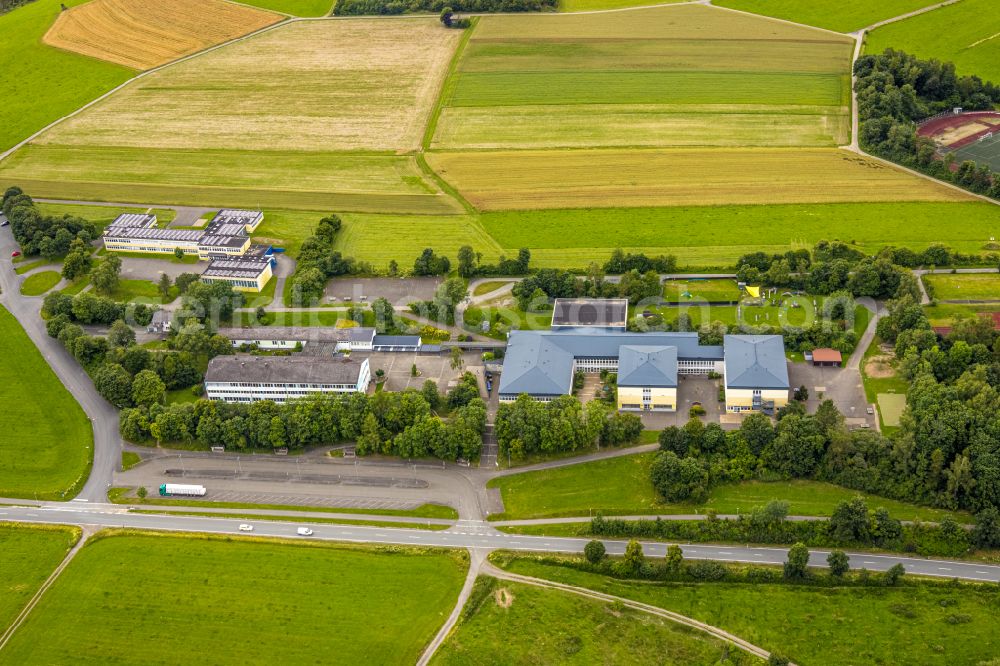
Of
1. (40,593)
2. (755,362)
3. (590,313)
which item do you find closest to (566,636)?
(755,362)

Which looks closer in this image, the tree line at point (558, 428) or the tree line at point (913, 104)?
the tree line at point (558, 428)

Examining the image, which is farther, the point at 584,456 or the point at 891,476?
the point at 584,456

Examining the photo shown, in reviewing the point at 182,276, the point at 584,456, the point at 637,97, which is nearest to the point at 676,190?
the point at 637,97

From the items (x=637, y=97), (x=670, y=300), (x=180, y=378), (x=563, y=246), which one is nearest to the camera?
(x=180, y=378)

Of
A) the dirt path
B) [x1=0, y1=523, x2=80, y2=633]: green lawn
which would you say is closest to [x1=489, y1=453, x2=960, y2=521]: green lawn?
the dirt path

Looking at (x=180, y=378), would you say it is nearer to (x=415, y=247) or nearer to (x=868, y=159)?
(x=415, y=247)

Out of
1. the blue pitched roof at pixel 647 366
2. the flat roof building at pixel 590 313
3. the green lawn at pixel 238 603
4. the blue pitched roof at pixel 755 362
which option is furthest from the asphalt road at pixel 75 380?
the blue pitched roof at pixel 755 362

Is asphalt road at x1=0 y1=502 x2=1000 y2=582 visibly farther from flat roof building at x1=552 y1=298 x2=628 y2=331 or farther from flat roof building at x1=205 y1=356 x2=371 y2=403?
flat roof building at x1=552 y1=298 x2=628 y2=331

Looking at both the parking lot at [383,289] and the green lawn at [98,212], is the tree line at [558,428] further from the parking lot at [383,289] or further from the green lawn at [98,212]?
the green lawn at [98,212]
